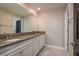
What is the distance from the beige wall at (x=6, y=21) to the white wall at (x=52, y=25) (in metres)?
2.20

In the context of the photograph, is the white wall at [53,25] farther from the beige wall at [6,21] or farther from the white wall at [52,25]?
the beige wall at [6,21]

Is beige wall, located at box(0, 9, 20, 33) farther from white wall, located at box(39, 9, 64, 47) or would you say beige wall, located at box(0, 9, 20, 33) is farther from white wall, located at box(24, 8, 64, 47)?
white wall, located at box(39, 9, 64, 47)

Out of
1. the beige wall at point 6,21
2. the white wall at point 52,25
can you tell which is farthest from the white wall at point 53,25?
the beige wall at point 6,21

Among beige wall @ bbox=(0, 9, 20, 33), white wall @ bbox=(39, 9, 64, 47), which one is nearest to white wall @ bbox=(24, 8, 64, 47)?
white wall @ bbox=(39, 9, 64, 47)

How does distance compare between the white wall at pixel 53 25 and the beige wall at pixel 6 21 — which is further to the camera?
the white wall at pixel 53 25

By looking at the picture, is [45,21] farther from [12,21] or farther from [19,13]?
[12,21]

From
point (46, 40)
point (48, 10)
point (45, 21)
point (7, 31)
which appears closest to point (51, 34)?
point (46, 40)

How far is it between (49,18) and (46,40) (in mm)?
1234

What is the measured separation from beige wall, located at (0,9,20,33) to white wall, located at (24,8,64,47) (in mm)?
2200

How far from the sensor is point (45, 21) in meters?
5.43

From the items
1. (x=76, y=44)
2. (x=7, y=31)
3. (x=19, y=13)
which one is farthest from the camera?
(x=19, y=13)

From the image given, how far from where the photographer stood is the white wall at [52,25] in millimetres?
5012

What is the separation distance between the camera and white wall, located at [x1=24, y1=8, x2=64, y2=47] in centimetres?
501

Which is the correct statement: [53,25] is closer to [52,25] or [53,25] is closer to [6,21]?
[52,25]
